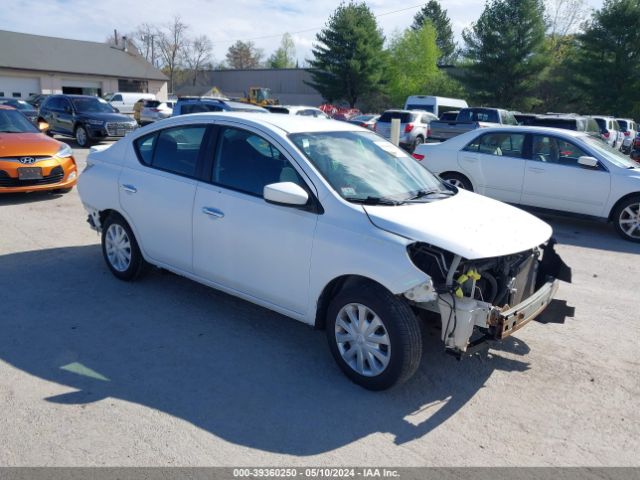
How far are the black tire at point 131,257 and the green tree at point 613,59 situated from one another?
40495 millimetres

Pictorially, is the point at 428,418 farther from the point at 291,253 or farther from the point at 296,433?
the point at 291,253

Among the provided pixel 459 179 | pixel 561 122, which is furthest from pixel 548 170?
pixel 561 122

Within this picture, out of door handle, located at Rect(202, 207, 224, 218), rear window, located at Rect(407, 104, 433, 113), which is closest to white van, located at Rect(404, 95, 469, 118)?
rear window, located at Rect(407, 104, 433, 113)

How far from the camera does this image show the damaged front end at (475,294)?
3.56 meters

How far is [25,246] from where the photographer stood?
692 centimetres

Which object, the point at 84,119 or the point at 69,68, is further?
the point at 69,68

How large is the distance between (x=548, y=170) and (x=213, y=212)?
6568 millimetres

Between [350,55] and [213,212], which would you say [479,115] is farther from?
[350,55]

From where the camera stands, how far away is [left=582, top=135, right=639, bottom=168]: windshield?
346 inches

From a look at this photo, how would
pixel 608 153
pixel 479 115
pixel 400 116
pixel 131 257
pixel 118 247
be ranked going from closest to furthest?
pixel 131 257
pixel 118 247
pixel 608 153
pixel 479 115
pixel 400 116

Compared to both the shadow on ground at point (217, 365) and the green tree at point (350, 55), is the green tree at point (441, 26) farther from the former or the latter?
the shadow on ground at point (217, 365)

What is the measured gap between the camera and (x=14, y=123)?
1033 cm

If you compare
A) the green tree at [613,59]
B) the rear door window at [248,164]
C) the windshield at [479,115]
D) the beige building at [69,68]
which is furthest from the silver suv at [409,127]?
the beige building at [69,68]

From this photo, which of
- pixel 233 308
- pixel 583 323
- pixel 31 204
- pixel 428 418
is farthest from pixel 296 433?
pixel 31 204
